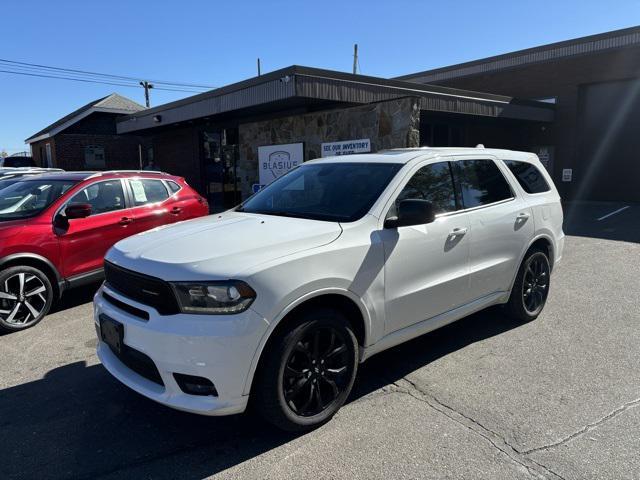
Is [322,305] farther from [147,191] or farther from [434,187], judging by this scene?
[147,191]

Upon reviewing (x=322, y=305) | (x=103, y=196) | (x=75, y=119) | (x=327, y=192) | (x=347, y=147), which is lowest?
(x=322, y=305)

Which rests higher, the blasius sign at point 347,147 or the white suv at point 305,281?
the blasius sign at point 347,147

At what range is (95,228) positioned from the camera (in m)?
6.16

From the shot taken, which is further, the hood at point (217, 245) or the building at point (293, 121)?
the building at point (293, 121)

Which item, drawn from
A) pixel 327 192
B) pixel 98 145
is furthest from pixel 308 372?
pixel 98 145

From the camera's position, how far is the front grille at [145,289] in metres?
2.87

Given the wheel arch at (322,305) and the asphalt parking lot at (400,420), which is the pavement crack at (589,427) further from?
the wheel arch at (322,305)

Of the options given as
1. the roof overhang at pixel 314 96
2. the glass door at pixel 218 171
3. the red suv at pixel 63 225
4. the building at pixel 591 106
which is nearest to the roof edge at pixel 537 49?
the building at pixel 591 106

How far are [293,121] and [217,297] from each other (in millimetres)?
9898

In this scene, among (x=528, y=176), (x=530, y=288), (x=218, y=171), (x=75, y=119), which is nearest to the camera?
(x=530, y=288)

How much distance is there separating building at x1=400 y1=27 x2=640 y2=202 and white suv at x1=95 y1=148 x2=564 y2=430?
17.1m

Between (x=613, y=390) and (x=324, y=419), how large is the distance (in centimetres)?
226

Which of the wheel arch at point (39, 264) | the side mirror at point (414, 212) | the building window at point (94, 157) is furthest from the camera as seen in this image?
the building window at point (94, 157)

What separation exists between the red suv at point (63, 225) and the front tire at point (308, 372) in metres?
3.75
